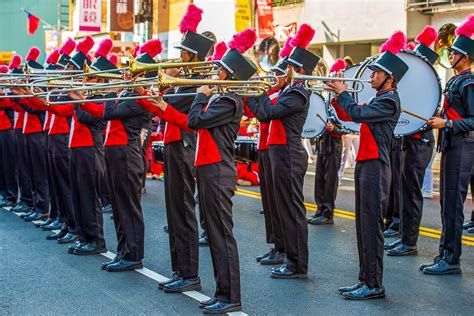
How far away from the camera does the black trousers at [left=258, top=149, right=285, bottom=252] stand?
8.79 metres

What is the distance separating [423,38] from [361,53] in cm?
1706

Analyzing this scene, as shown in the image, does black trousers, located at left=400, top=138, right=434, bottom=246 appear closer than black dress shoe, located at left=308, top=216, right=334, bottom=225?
Yes

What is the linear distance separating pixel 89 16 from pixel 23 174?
2214 cm

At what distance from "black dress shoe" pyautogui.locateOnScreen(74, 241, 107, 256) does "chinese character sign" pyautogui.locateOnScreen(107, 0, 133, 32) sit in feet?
83.4

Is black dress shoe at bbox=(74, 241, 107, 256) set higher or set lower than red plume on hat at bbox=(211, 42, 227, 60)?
lower

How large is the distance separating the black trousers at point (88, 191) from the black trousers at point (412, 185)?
3400 millimetres

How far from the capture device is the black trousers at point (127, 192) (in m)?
8.59

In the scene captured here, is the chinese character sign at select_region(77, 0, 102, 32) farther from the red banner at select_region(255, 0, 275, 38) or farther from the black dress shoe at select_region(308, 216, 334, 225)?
the black dress shoe at select_region(308, 216, 334, 225)

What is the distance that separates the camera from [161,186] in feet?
51.5

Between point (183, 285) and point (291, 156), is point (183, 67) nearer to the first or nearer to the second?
point (291, 156)

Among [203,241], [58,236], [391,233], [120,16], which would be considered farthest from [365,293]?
[120,16]

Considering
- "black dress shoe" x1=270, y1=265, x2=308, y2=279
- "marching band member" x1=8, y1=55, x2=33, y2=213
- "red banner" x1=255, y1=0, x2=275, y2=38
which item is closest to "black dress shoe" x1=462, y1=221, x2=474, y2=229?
"black dress shoe" x1=270, y1=265, x2=308, y2=279

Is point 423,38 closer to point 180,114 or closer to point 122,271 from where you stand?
point 180,114

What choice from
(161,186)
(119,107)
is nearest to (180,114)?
(119,107)
